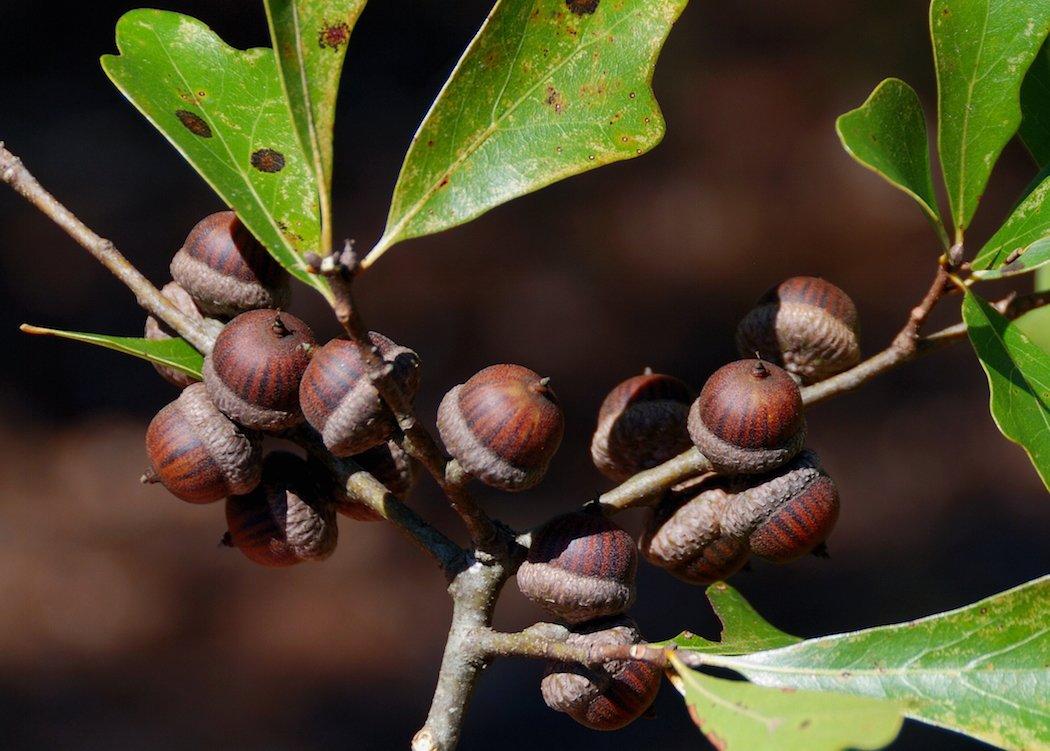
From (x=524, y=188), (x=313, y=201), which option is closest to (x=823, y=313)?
(x=524, y=188)

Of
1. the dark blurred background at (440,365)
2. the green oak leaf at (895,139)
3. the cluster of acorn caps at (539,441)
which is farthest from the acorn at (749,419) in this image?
the dark blurred background at (440,365)

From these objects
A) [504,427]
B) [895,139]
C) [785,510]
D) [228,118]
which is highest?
[228,118]

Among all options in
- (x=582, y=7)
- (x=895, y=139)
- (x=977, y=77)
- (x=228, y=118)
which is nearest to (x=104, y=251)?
(x=228, y=118)

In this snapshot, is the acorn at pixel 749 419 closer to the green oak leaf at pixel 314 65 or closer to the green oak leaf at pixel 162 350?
the green oak leaf at pixel 314 65

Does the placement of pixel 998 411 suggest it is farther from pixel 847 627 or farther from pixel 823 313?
pixel 847 627

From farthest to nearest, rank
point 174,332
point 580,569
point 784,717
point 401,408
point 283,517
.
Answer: point 174,332, point 283,517, point 580,569, point 401,408, point 784,717

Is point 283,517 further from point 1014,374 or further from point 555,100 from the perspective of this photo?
point 1014,374

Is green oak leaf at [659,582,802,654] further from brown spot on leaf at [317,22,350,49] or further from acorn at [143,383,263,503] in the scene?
brown spot on leaf at [317,22,350,49]
